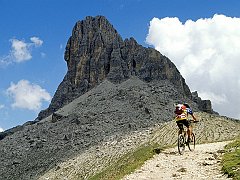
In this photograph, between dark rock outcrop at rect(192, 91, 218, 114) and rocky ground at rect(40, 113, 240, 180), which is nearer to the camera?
rocky ground at rect(40, 113, 240, 180)

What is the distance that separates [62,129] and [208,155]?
9954 cm

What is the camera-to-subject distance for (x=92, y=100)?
151 m

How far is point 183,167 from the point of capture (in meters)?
19.2

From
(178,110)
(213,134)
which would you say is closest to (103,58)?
(213,134)

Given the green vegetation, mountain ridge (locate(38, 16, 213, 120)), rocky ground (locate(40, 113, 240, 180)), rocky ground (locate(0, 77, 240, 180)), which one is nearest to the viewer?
the green vegetation

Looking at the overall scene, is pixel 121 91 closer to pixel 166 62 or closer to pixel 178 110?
pixel 166 62

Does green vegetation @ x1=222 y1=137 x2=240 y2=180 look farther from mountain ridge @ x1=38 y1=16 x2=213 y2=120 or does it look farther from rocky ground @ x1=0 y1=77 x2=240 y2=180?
mountain ridge @ x1=38 y1=16 x2=213 y2=120

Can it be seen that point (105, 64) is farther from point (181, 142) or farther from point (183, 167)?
point (183, 167)

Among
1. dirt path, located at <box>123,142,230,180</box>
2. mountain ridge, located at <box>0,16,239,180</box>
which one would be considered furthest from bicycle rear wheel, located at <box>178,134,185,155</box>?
mountain ridge, located at <box>0,16,239,180</box>

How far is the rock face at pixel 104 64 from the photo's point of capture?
168500 mm

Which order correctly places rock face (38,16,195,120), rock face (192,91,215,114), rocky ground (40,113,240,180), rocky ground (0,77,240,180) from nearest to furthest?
rocky ground (40,113,240,180), rocky ground (0,77,240,180), rock face (192,91,215,114), rock face (38,16,195,120)

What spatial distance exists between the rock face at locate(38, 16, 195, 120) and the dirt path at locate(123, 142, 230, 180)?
140923mm

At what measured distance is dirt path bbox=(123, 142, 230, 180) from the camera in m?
17.6

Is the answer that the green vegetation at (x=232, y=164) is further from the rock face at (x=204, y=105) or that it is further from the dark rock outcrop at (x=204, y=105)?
the rock face at (x=204, y=105)
